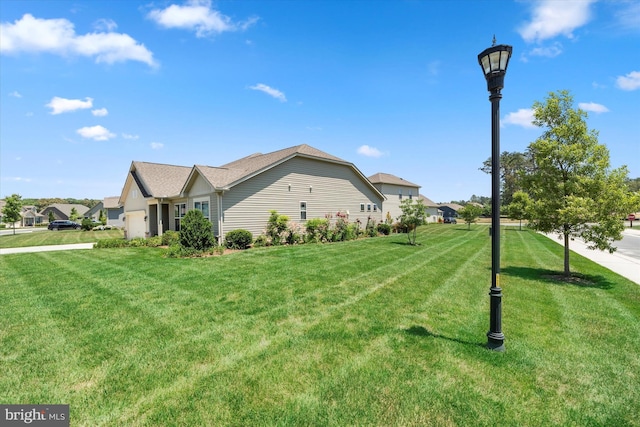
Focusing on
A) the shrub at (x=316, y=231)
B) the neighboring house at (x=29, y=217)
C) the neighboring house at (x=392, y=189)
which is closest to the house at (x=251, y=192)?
the shrub at (x=316, y=231)

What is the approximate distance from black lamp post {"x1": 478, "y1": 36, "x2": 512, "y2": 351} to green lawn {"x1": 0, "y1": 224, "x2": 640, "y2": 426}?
0.33m

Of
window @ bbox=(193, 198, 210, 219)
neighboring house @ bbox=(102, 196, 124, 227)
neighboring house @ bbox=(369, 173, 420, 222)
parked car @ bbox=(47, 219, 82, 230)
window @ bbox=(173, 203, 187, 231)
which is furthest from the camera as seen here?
neighboring house @ bbox=(102, 196, 124, 227)

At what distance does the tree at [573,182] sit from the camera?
7793 mm

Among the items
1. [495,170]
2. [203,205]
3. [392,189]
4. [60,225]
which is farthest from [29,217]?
[495,170]

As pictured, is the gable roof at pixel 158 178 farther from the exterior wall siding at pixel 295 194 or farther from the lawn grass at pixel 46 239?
the lawn grass at pixel 46 239

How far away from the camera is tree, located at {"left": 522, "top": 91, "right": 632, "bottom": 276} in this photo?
7793 millimetres

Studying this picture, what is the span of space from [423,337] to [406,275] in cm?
433

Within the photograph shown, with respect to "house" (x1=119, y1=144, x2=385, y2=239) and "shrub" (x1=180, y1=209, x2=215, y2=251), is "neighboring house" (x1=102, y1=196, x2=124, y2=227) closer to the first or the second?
"house" (x1=119, y1=144, x2=385, y2=239)

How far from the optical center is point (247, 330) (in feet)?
15.4

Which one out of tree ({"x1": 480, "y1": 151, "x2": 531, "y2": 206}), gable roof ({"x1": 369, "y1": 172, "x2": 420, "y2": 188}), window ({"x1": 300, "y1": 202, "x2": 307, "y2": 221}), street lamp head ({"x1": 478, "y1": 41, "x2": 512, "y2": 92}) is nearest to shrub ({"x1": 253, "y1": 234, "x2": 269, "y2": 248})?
window ({"x1": 300, "y1": 202, "x2": 307, "y2": 221})

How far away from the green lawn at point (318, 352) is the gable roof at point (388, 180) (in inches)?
1215

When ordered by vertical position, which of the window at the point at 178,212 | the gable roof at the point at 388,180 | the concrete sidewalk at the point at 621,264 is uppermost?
the gable roof at the point at 388,180

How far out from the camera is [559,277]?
8.98 metres

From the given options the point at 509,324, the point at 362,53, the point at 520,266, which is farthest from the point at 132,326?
the point at 362,53
